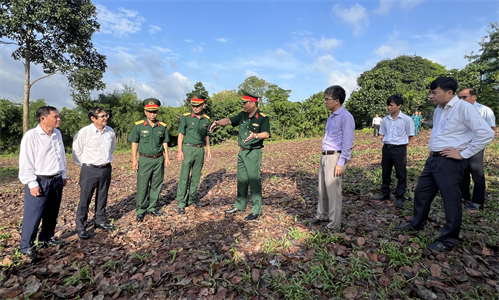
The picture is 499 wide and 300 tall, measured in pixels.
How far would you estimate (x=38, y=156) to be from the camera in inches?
131

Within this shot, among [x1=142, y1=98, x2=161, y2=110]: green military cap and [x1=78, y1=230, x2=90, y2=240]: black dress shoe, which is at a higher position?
[x1=142, y1=98, x2=161, y2=110]: green military cap

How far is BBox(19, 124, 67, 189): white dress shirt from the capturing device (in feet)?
10.5

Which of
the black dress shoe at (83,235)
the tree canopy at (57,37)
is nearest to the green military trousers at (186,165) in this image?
the black dress shoe at (83,235)

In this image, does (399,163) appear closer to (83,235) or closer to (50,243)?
(83,235)

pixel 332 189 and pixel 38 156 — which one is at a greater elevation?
pixel 38 156

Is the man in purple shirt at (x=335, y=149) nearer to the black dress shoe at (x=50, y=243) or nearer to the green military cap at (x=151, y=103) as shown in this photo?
the green military cap at (x=151, y=103)

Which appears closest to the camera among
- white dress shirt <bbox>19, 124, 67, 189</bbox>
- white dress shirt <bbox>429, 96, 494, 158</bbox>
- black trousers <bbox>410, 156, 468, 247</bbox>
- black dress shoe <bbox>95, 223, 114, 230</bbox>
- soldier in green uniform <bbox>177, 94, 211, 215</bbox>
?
white dress shirt <bbox>429, 96, 494, 158</bbox>

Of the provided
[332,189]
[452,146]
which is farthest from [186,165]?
[452,146]

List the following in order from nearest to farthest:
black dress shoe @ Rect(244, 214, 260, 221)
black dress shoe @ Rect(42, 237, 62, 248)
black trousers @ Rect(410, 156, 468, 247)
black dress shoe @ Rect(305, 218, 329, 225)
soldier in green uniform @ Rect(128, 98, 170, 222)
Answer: black trousers @ Rect(410, 156, 468, 247) → black dress shoe @ Rect(42, 237, 62, 248) → black dress shoe @ Rect(305, 218, 329, 225) → black dress shoe @ Rect(244, 214, 260, 221) → soldier in green uniform @ Rect(128, 98, 170, 222)

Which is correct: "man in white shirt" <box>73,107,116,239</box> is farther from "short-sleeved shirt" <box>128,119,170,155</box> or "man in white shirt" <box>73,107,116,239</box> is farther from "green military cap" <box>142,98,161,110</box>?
"green military cap" <box>142,98,161,110</box>

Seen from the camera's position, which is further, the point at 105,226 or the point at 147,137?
the point at 147,137

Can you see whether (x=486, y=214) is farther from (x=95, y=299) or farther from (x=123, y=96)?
(x=123, y=96)

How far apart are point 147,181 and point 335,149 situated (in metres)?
3.24

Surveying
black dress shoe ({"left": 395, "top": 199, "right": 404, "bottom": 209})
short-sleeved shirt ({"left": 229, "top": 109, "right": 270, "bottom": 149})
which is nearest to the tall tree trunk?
short-sleeved shirt ({"left": 229, "top": 109, "right": 270, "bottom": 149})
